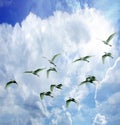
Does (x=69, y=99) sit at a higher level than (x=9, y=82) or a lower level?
lower

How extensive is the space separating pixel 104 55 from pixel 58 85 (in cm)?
1430

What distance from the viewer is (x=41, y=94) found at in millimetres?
135000

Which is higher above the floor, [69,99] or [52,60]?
[52,60]

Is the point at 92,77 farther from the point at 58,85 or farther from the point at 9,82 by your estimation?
the point at 9,82

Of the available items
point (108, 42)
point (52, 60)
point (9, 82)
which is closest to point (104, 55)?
point (108, 42)

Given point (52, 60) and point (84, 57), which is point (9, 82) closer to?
point (52, 60)

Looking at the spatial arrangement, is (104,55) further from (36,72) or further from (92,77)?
(36,72)

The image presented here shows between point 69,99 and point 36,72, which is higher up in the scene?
point 36,72

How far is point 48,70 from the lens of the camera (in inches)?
5251

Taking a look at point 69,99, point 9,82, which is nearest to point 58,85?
point 69,99

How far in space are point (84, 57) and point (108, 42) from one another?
7.67 m

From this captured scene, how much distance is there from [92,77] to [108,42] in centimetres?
1006

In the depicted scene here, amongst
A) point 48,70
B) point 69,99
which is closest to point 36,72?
point 48,70

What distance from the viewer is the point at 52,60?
13238cm
